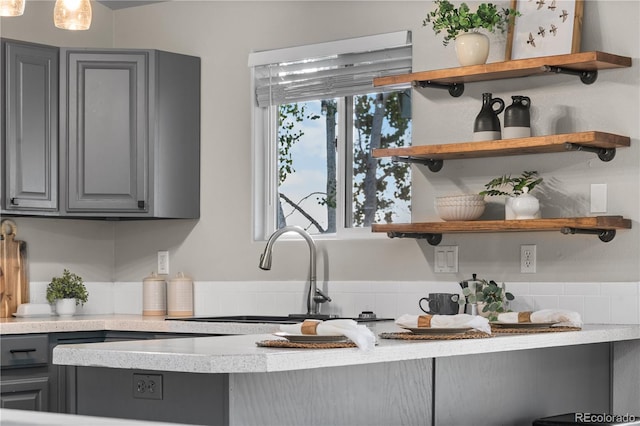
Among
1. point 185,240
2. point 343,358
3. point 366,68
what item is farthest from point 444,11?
point 343,358

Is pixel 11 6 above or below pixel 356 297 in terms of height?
above

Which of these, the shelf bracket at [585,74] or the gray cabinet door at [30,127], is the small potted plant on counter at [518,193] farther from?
the gray cabinet door at [30,127]

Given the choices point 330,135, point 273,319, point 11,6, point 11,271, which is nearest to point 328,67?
point 330,135

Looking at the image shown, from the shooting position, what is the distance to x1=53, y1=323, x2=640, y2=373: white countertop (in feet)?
6.96

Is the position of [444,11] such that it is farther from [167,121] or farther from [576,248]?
[167,121]

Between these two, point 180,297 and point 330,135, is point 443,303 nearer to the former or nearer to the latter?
point 330,135

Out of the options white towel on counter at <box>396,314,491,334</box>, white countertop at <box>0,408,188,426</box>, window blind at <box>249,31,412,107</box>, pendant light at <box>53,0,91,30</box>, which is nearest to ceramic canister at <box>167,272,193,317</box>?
window blind at <box>249,31,412,107</box>

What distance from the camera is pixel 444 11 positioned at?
410 cm

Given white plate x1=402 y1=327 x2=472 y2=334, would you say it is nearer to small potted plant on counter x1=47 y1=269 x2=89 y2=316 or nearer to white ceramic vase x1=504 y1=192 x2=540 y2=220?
white ceramic vase x1=504 y1=192 x2=540 y2=220

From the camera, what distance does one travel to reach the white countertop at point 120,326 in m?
4.16

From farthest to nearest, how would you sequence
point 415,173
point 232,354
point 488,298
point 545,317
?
point 415,173 < point 488,298 < point 545,317 < point 232,354

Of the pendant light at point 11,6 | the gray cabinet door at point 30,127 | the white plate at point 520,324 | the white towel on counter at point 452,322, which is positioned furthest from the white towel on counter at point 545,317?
the gray cabinet door at point 30,127

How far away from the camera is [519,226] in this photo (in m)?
3.82

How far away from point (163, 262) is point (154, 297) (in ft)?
0.71
